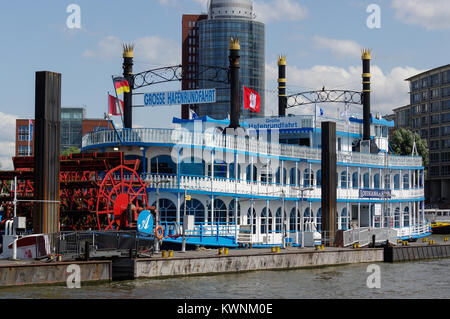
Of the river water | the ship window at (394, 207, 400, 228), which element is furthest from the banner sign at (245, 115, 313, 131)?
the river water

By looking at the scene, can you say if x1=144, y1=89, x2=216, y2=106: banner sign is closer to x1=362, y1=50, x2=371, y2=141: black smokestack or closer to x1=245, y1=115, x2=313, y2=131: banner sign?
x1=245, y1=115, x2=313, y2=131: banner sign

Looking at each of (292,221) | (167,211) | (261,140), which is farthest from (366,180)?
(167,211)

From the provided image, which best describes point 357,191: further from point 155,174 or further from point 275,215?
point 155,174

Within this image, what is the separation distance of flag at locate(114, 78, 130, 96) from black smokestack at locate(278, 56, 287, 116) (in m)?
17.0

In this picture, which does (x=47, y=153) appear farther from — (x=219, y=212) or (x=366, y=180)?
(x=366, y=180)

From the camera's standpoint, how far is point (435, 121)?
11319 cm

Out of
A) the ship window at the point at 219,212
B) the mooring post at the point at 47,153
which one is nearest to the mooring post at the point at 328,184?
the ship window at the point at 219,212

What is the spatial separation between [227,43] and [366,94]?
98.6 m

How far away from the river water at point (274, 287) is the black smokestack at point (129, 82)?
57.0ft

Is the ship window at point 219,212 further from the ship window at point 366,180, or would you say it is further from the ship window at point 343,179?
the ship window at point 366,180

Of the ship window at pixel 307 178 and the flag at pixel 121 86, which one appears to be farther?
the ship window at pixel 307 178

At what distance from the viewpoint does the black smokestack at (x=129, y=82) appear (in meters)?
46.3

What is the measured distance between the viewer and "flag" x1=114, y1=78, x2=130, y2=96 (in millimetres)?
44406
